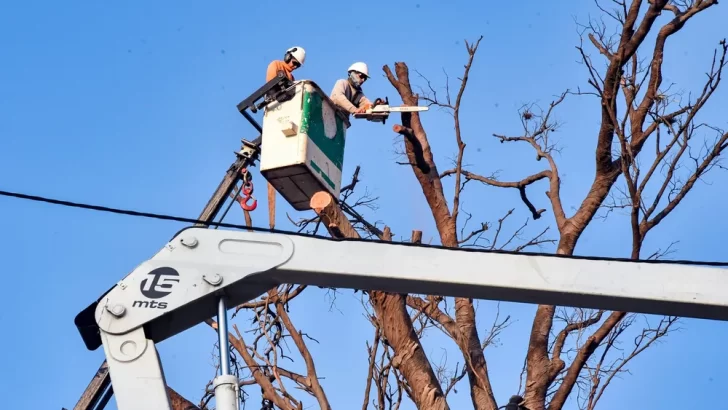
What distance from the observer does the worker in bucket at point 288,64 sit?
7699 millimetres

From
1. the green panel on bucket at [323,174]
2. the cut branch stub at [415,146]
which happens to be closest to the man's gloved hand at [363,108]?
the cut branch stub at [415,146]

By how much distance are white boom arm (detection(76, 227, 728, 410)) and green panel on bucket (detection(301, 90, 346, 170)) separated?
264 cm

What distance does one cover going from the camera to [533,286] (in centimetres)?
471

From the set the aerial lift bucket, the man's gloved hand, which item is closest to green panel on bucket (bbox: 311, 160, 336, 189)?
the aerial lift bucket

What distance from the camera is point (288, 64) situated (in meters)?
8.00

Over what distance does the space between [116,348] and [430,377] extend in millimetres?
3648

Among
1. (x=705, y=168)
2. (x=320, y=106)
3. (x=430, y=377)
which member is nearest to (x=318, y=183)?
(x=320, y=106)

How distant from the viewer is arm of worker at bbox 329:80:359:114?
7.82 metres

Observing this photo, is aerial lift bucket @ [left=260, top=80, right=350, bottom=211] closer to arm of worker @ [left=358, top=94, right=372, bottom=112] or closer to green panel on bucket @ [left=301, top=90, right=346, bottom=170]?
green panel on bucket @ [left=301, top=90, right=346, bottom=170]

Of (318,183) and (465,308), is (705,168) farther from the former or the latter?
(318,183)

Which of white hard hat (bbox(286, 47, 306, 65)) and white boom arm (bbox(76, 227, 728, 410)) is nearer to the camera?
white boom arm (bbox(76, 227, 728, 410))

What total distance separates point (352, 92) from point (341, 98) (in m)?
0.21

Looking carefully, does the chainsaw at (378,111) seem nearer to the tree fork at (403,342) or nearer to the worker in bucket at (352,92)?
the worker in bucket at (352,92)

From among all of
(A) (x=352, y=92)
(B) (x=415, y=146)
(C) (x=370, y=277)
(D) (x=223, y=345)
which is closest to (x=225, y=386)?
(D) (x=223, y=345)
